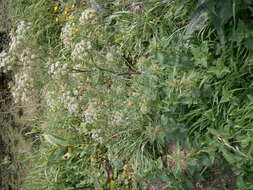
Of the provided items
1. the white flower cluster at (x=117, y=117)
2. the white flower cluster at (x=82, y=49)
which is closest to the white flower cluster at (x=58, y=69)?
the white flower cluster at (x=82, y=49)

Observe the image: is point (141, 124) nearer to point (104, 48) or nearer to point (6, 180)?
point (104, 48)

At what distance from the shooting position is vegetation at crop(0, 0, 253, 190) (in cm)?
215

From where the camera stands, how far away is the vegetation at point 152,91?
2.15 meters

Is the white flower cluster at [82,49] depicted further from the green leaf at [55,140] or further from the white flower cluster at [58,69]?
the green leaf at [55,140]

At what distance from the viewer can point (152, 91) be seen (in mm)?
2545

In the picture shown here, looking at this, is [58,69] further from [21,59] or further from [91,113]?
[91,113]

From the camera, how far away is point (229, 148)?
2.12 m

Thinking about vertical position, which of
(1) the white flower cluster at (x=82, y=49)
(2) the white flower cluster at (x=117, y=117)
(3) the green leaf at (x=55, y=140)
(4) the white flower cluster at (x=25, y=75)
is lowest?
(3) the green leaf at (x=55, y=140)

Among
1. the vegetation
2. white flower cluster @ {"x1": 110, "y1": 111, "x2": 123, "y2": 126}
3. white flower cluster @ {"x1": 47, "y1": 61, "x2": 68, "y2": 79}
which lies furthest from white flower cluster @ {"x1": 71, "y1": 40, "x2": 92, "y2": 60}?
white flower cluster @ {"x1": 110, "y1": 111, "x2": 123, "y2": 126}

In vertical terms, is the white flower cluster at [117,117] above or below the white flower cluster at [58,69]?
below

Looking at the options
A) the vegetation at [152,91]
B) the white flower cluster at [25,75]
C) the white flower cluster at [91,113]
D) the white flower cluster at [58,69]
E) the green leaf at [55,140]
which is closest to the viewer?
the vegetation at [152,91]

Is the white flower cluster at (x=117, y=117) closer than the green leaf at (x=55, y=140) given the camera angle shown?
Yes

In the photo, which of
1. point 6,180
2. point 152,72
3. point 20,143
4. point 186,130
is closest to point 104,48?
point 152,72

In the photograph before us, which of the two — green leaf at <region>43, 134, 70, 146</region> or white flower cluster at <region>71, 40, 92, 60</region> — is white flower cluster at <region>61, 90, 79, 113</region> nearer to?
white flower cluster at <region>71, 40, 92, 60</region>
